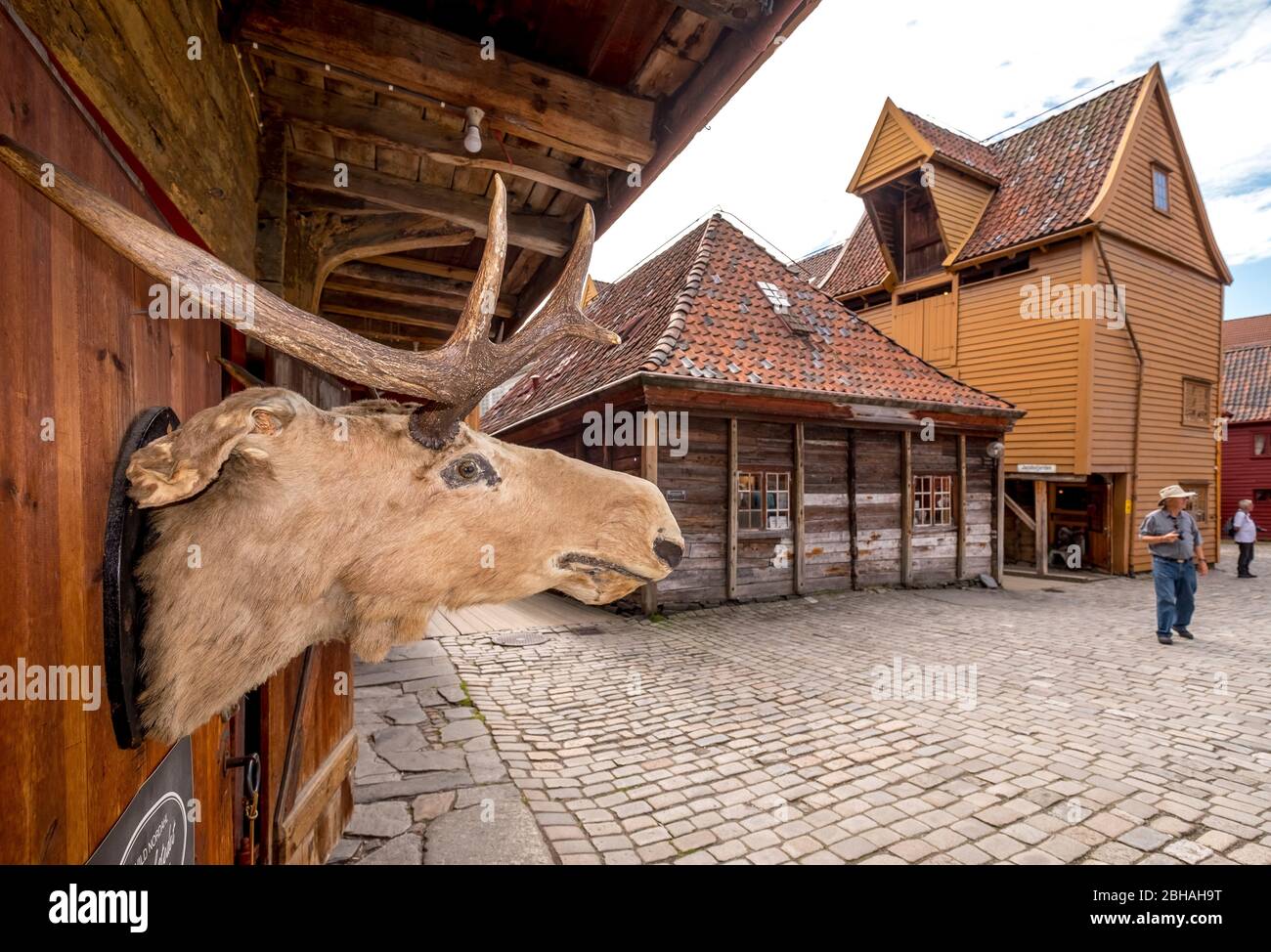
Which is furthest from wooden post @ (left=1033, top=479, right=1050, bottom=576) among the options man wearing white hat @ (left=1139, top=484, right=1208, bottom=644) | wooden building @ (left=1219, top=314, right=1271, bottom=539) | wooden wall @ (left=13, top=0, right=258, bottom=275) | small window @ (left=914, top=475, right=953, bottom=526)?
wooden building @ (left=1219, top=314, right=1271, bottom=539)

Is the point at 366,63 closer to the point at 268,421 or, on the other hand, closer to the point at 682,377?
the point at 268,421

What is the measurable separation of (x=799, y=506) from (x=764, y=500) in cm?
71

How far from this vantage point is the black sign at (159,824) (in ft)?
3.87

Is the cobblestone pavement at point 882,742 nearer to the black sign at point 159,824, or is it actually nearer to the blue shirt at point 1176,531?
the blue shirt at point 1176,531

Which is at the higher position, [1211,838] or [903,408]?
[903,408]

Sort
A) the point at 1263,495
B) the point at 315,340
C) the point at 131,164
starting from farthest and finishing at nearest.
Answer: the point at 1263,495, the point at 131,164, the point at 315,340

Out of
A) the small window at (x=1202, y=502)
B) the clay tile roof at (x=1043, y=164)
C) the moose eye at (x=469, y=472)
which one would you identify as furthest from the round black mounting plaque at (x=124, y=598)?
the small window at (x=1202, y=502)

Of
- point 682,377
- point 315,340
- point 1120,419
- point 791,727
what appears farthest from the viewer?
point 1120,419

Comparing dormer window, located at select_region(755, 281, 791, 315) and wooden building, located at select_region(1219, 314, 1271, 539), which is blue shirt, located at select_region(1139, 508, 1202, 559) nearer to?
dormer window, located at select_region(755, 281, 791, 315)

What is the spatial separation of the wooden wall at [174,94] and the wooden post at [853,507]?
1001 cm

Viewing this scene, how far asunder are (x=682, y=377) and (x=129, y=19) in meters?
7.15

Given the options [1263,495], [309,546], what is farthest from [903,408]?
[1263,495]

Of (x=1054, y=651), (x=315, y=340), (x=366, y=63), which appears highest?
(x=366, y=63)

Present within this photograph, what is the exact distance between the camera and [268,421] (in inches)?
51.6
